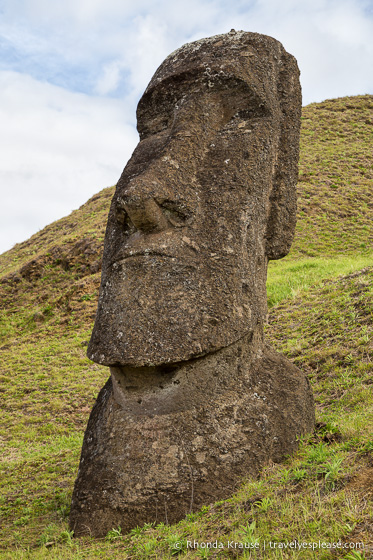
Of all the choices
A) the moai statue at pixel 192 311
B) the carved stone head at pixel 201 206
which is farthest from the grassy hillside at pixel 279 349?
the carved stone head at pixel 201 206

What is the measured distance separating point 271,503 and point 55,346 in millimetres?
10046

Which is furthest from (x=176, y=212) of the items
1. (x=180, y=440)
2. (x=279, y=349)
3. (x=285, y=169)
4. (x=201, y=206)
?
(x=279, y=349)

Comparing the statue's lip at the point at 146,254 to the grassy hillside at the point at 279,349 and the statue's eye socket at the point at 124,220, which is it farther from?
the grassy hillside at the point at 279,349

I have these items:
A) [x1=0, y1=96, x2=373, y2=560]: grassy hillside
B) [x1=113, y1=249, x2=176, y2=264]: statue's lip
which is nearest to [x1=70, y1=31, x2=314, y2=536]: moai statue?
[x1=113, y1=249, x2=176, y2=264]: statue's lip

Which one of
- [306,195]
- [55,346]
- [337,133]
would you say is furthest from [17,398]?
[337,133]

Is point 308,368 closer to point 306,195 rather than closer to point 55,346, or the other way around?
point 55,346

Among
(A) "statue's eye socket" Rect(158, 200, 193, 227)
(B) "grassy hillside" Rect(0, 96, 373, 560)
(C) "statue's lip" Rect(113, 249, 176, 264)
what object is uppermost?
(A) "statue's eye socket" Rect(158, 200, 193, 227)

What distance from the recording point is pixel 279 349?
27.1 ft

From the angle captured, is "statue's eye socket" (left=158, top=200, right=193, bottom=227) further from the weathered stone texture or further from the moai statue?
the weathered stone texture

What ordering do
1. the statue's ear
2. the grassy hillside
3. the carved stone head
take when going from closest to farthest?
the grassy hillside < the carved stone head < the statue's ear

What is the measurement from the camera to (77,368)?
36.2 ft

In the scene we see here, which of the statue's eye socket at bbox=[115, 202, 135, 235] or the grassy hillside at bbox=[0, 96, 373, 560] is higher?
the statue's eye socket at bbox=[115, 202, 135, 235]

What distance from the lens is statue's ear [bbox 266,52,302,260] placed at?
511 centimetres

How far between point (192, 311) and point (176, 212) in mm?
848
